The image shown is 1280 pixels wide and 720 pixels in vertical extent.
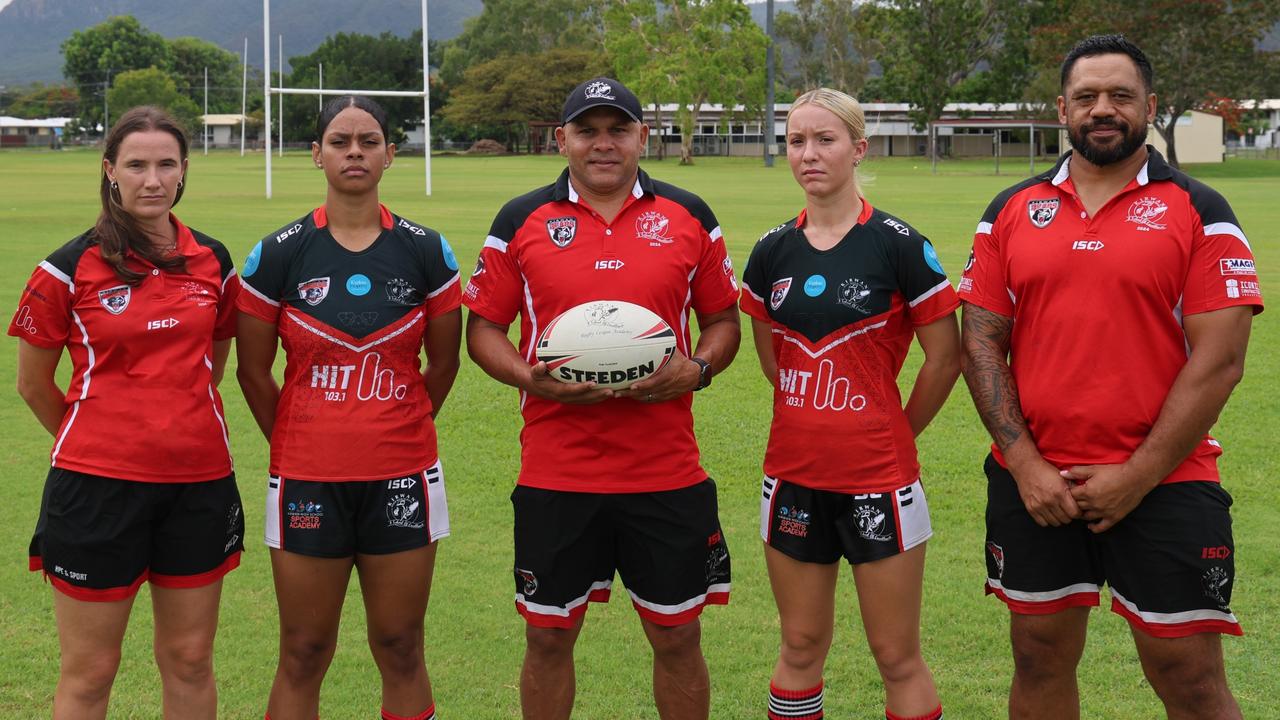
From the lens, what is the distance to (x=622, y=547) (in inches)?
161

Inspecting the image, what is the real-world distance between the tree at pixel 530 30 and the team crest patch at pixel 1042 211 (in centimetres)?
11002

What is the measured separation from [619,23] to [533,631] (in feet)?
243

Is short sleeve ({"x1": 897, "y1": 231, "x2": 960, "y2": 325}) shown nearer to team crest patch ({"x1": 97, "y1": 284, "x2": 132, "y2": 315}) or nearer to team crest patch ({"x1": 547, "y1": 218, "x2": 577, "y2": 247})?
team crest patch ({"x1": 547, "y1": 218, "x2": 577, "y2": 247})

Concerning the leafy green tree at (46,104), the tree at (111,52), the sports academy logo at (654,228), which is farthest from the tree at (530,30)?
the sports academy logo at (654,228)

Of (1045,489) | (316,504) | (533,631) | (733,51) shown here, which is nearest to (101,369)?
(316,504)

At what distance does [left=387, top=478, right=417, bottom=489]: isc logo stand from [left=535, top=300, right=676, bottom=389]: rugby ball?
1.92 feet

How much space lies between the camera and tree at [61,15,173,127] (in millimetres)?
126062

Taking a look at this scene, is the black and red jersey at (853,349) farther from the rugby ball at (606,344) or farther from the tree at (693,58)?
the tree at (693,58)

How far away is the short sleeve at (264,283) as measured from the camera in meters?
4.02

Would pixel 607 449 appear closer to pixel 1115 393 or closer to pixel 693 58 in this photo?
pixel 1115 393

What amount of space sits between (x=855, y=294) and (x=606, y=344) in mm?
826

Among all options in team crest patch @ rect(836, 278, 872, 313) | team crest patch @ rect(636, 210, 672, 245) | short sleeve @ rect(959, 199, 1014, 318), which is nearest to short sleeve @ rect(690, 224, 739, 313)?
team crest patch @ rect(636, 210, 672, 245)

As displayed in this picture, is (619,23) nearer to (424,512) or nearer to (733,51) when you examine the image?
(733,51)

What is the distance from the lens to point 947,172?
52.2 meters
